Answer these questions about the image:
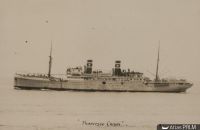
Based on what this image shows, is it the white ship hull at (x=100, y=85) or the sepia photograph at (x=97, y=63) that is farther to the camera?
the white ship hull at (x=100, y=85)

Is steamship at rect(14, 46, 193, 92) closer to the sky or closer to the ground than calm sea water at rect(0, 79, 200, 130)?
closer to the sky

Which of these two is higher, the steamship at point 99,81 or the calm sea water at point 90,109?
the steamship at point 99,81

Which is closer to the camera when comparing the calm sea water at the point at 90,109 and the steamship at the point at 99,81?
the calm sea water at the point at 90,109

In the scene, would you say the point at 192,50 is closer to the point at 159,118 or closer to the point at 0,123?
the point at 159,118

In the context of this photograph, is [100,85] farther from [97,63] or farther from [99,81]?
[97,63]

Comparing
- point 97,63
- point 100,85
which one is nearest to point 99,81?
point 100,85

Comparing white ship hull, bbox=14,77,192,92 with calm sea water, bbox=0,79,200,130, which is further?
white ship hull, bbox=14,77,192,92

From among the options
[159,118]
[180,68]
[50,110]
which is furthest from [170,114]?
[50,110]
